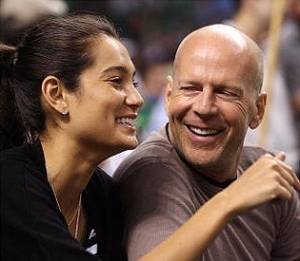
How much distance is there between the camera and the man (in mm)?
1817

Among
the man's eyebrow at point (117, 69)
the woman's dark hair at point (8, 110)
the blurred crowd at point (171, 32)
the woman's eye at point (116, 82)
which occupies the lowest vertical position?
the blurred crowd at point (171, 32)

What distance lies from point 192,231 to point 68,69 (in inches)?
15.7

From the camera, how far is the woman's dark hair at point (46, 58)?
1742mm

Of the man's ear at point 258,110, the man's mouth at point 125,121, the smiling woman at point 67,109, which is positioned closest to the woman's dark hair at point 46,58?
the smiling woman at point 67,109

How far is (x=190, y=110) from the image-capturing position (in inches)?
72.9

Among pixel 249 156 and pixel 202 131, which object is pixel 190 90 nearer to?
pixel 202 131

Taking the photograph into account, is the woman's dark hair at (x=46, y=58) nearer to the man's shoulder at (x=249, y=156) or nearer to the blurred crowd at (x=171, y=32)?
A: the blurred crowd at (x=171, y=32)

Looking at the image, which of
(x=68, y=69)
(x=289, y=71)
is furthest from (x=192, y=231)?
(x=289, y=71)

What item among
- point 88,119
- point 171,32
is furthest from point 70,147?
point 171,32

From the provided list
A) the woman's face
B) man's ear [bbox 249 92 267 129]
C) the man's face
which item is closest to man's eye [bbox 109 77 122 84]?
the woman's face

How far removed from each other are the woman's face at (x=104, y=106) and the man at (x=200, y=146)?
0.12 meters

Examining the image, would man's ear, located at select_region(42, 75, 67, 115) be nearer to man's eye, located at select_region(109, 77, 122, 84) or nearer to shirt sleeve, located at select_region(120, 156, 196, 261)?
man's eye, located at select_region(109, 77, 122, 84)

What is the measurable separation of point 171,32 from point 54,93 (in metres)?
2.99

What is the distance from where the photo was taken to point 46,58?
175 cm
